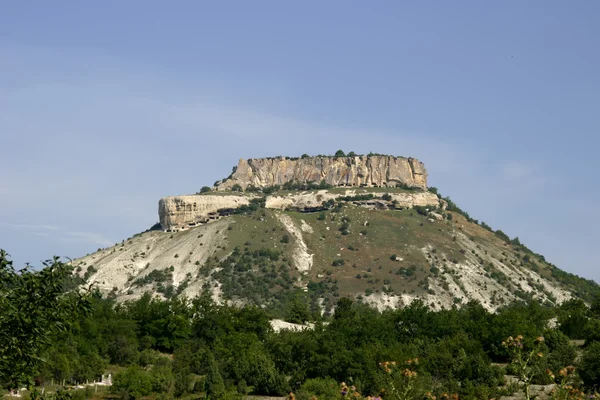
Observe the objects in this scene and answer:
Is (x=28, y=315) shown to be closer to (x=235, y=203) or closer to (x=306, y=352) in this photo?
(x=306, y=352)

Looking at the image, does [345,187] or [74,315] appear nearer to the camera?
[74,315]

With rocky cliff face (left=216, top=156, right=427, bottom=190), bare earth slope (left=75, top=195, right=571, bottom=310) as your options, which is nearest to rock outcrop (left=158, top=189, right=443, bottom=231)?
bare earth slope (left=75, top=195, right=571, bottom=310)

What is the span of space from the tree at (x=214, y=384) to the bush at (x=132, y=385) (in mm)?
4634

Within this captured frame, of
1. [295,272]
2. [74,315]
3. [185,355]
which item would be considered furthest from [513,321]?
[295,272]

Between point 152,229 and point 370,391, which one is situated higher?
point 152,229

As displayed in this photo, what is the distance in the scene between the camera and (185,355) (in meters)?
78.0

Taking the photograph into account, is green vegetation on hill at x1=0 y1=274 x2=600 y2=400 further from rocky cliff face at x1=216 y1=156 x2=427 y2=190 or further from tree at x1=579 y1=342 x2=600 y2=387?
rocky cliff face at x1=216 y1=156 x2=427 y2=190

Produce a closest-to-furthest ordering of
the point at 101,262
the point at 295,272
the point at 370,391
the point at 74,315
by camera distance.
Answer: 1. the point at 74,315
2. the point at 370,391
3. the point at 295,272
4. the point at 101,262

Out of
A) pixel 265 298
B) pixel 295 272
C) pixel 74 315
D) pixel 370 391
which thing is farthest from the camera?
pixel 295 272

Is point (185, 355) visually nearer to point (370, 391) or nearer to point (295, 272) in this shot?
point (370, 391)

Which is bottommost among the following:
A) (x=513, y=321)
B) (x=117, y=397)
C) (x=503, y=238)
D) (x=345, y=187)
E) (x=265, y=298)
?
(x=117, y=397)

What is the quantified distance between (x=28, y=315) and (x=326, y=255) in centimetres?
14239

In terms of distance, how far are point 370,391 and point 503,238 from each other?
128751mm

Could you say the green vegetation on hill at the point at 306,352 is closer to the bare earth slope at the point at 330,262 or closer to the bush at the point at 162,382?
the bush at the point at 162,382
